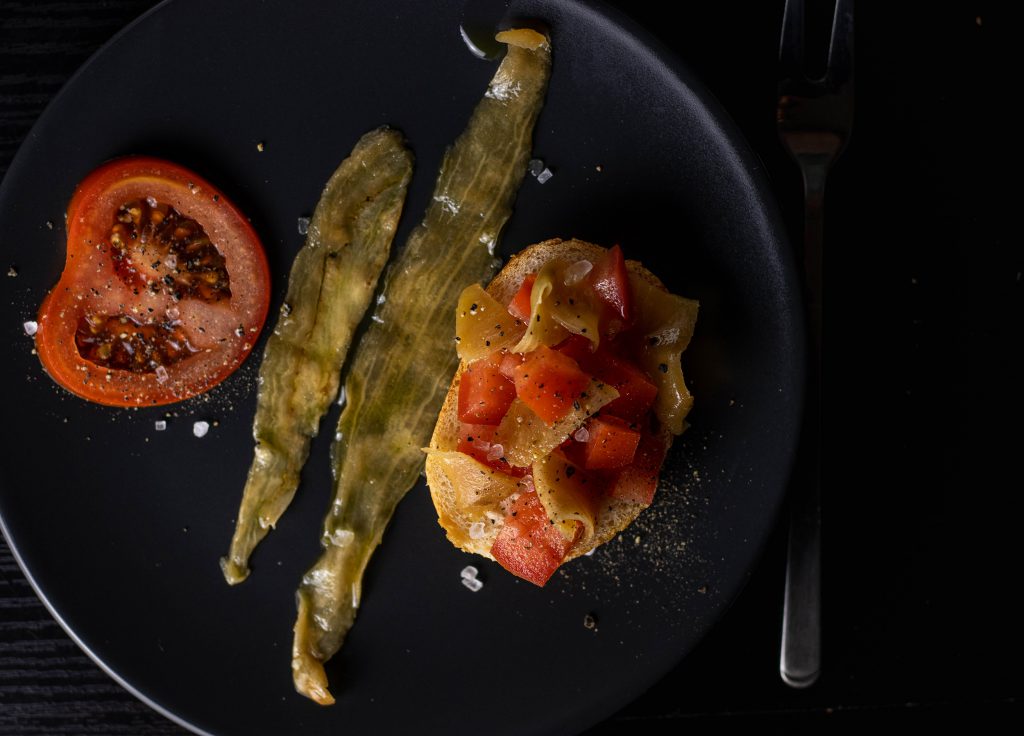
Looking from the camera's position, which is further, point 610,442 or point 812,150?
point 812,150

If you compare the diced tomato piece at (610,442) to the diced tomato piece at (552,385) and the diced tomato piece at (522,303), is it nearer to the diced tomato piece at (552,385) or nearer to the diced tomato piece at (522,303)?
the diced tomato piece at (552,385)

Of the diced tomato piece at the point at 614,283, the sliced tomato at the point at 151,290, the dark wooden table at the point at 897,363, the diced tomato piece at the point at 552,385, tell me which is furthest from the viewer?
the dark wooden table at the point at 897,363

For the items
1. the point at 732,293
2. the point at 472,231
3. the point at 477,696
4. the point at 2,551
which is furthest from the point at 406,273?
the point at 2,551

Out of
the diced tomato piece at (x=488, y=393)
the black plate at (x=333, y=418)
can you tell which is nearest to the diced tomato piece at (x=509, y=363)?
the diced tomato piece at (x=488, y=393)

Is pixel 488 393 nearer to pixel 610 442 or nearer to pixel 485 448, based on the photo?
pixel 485 448

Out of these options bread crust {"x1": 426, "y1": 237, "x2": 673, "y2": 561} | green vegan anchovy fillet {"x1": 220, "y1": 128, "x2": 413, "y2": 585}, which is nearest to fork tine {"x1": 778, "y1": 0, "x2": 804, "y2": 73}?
bread crust {"x1": 426, "y1": 237, "x2": 673, "y2": 561}

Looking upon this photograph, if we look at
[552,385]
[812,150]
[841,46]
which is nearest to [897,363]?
[812,150]

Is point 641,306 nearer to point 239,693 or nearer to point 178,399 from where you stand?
point 178,399
